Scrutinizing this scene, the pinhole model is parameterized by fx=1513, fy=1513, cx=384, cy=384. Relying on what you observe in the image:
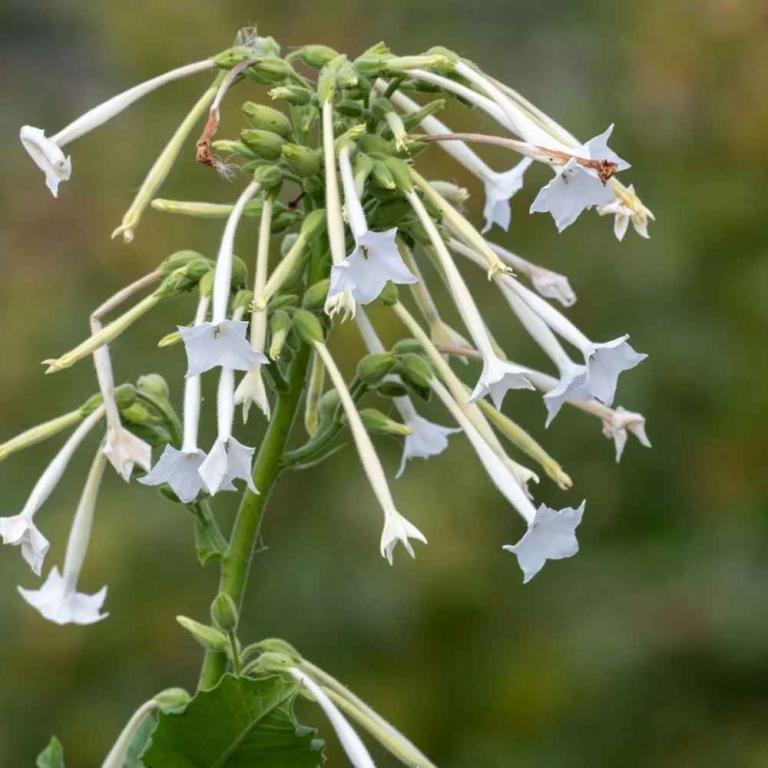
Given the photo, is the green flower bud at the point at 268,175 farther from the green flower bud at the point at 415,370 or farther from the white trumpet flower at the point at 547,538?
the white trumpet flower at the point at 547,538

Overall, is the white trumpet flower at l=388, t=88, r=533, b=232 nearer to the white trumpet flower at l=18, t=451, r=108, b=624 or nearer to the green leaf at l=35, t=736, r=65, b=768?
the white trumpet flower at l=18, t=451, r=108, b=624

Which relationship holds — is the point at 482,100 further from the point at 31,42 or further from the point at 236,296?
the point at 31,42

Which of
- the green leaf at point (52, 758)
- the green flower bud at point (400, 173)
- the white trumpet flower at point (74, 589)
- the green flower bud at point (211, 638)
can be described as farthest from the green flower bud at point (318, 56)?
the green leaf at point (52, 758)

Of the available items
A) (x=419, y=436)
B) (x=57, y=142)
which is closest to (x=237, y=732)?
(x=419, y=436)

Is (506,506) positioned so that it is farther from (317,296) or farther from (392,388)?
(317,296)

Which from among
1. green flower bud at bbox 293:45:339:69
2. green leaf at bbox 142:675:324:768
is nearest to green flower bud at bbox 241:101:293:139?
green flower bud at bbox 293:45:339:69

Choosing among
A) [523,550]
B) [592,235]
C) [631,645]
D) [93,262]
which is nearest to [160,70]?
[93,262]
